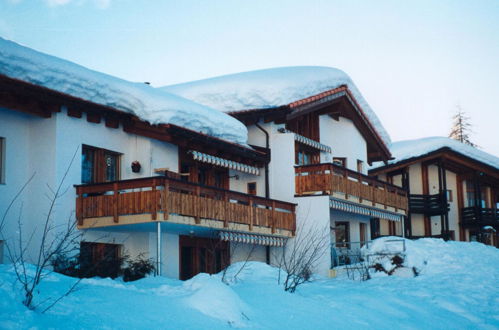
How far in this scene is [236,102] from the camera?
86.6ft

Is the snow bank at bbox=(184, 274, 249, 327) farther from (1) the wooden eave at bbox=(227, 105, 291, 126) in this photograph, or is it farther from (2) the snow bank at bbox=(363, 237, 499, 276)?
(1) the wooden eave at bbox=(227, 105, 291, 126)

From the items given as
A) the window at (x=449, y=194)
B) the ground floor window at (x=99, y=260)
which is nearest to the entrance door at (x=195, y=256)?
the ground floor window at (x=99, y=260)

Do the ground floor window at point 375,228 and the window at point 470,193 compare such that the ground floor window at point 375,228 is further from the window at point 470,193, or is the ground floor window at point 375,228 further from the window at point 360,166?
the window at point 470,193

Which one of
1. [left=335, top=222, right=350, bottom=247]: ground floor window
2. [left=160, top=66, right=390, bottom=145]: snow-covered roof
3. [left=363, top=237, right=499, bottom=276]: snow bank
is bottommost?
[left=363, top=237, right=499, bottom=276]: snow bank

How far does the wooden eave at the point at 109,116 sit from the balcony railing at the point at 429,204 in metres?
14.9

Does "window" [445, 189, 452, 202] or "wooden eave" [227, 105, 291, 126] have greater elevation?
"wooden eave" [227, 105, 291, 126]

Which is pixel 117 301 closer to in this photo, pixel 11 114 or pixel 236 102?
pixel 11 114

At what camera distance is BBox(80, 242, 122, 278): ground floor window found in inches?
643

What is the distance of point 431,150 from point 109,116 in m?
21.8

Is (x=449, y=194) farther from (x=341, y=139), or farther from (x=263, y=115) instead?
(x=263, y=115)

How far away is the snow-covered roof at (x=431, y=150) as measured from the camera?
37125 mm

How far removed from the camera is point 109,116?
1988cm

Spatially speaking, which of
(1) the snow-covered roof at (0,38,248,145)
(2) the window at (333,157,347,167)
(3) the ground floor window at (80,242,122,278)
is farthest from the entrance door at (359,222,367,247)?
(3) the ground floor window at (80,242,122,278)

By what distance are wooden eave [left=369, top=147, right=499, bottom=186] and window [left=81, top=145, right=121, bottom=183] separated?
65.0 ft
